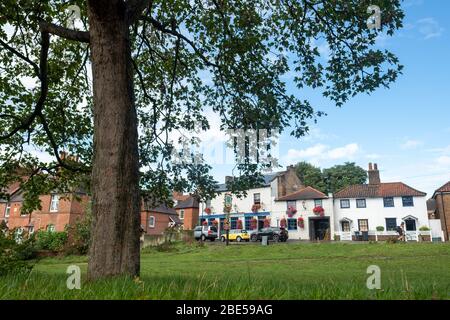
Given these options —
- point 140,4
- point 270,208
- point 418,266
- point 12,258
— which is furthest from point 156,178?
point 270,208

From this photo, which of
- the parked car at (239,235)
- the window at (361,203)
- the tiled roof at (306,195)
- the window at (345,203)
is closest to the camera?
the parked car at (239,235)

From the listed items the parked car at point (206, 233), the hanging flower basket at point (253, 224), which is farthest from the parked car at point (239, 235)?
the hanging flower basket at point (253, 224)

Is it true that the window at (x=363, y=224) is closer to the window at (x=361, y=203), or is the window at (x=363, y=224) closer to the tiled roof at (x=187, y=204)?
A: the window at (x=361, y=203)

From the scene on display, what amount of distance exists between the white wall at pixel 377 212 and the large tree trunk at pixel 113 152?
5122 cm

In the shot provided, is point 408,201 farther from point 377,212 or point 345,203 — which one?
point 345,203

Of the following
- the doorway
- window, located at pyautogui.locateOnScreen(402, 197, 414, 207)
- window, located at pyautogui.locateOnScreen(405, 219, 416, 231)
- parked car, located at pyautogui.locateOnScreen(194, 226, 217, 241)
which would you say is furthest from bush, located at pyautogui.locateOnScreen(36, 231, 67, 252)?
window, located at pyautogui.locateOnScreen(402, 197, 414, 207)

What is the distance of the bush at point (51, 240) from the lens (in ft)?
134

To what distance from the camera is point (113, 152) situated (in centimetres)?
568

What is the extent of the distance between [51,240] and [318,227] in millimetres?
36404

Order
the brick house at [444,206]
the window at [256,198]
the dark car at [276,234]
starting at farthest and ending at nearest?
the window at [256,198], the brick house at [444,206], the dark car at [276,234]

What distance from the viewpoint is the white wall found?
50.3 metres

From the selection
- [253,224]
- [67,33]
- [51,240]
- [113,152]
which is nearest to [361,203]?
[253,224]

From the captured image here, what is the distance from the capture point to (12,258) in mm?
7027

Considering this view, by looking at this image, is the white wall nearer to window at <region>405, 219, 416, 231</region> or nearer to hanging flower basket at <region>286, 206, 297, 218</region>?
window at <region>405, 219, 416, 231</region>
